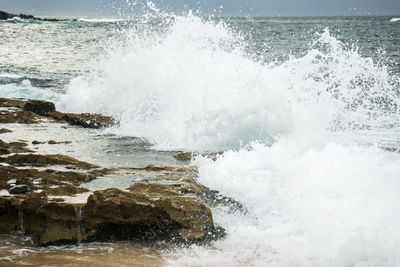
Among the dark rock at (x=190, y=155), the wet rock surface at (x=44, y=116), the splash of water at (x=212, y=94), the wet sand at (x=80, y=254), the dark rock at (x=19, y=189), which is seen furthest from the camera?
the wet rock surface at (x=44, y=116)

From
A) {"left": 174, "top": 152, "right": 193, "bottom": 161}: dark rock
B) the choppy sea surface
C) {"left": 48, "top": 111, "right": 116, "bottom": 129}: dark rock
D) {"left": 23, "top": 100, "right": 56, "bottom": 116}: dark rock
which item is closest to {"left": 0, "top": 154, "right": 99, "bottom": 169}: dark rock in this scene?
the choppy sea surface

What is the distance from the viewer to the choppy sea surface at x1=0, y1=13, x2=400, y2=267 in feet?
14.7

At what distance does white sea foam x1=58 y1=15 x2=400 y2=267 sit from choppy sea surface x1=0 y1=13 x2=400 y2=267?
0.02m

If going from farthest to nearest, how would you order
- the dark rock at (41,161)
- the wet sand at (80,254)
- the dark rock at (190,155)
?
the dark rock at (190,155) → the dark rock at (41,161) → the wet sand at (80,254)

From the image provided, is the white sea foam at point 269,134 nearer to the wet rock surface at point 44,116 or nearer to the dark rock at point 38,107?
the wet rock surface at point 44,116

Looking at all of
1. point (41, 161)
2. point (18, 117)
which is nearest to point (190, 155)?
point (41, 161)

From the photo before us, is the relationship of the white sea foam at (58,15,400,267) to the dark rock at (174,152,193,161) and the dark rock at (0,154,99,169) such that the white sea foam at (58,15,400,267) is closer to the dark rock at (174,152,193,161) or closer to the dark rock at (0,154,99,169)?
the dark rock at (174,152,193,161)

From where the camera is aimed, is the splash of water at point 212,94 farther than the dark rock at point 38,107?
No

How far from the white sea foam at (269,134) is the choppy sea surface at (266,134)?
0.8 inches

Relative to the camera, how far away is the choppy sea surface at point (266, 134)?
176 inches

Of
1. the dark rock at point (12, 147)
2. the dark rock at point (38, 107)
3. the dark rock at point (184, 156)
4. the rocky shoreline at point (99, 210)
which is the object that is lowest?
the rocky shoreline at point (99, 210)

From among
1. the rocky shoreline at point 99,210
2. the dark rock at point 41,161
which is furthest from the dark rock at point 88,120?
the rocky shoreline at point 99,210

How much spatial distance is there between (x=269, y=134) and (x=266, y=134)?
6cm

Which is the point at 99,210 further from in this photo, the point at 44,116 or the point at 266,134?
the point at 44,116
